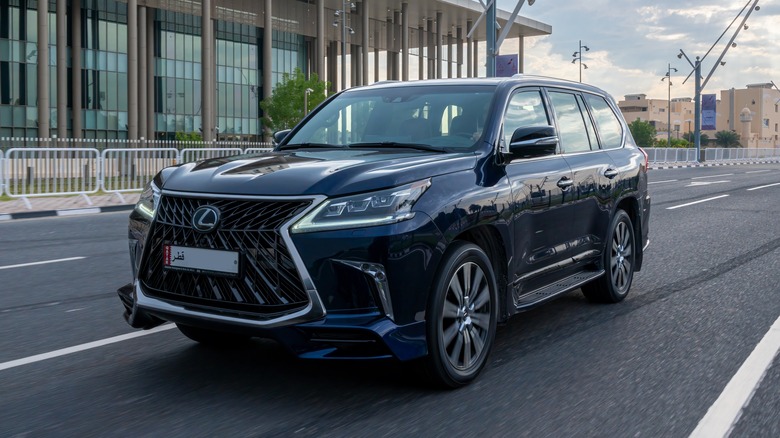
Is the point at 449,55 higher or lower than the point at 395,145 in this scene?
higher

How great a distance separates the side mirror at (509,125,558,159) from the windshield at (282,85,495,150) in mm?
233

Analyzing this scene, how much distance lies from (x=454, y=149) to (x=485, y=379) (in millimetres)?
1368

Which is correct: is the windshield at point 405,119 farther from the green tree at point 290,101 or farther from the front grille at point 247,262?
the green tree at point 290,101

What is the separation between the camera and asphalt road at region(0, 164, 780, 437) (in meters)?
4.03

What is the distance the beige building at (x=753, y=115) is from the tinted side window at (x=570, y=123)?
156750 millimetres

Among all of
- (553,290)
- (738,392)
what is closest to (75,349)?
(553,290)

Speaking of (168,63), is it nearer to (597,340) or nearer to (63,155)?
(63,155)

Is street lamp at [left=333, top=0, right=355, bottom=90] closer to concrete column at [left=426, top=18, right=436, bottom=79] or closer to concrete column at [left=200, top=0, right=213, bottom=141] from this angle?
concrete column at [left=200, top=0, right=213, bottom=141]

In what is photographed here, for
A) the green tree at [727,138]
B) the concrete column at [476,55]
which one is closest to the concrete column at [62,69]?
the concrete column at [476,55]

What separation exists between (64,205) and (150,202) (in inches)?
578

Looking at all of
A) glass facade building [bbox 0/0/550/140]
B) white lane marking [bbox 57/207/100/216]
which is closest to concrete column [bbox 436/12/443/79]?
Answer: glass facade building [bbox 0/0/550/140]

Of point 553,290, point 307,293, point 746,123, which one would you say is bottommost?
point 553,290

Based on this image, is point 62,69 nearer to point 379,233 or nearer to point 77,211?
point 77,211

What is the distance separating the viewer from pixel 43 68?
45062 millimetres
